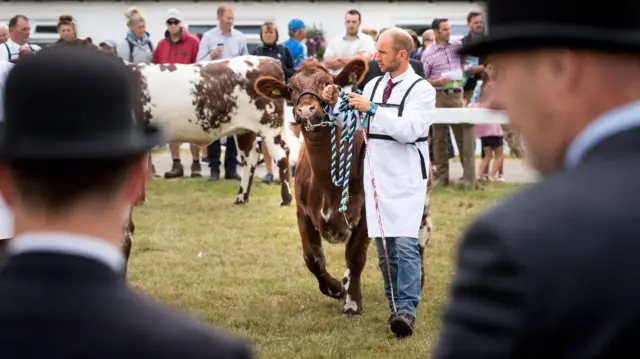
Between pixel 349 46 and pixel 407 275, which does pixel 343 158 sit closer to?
pixel 407 275

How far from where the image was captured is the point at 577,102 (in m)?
1.77

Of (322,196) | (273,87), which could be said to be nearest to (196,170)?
(273,87)

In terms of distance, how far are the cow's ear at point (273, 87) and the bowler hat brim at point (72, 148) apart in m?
6.55

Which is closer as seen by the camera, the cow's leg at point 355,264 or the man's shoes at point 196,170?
the cow's leg at point 355,264

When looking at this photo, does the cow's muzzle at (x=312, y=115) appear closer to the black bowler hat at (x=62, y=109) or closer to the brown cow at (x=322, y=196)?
the brown cow at (x=322, y=196)

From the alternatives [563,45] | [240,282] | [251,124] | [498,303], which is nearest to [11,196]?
[498,303]

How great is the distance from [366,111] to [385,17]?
2107 centimetres

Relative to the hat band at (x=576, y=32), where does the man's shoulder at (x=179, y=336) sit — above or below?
below

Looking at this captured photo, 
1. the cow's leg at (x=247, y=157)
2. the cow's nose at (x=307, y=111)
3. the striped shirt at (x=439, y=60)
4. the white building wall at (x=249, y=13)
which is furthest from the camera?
the white building wall at (x=249, y=13)

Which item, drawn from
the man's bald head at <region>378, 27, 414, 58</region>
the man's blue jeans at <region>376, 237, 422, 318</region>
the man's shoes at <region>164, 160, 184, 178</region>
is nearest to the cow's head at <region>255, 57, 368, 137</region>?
the man's bald head at <region>378, 27, 414, 58</region>

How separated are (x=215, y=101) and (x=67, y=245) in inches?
453

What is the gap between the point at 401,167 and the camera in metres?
7.03

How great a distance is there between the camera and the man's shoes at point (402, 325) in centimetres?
698

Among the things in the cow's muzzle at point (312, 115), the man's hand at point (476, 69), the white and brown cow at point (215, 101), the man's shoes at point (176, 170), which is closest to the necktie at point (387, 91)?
the cow's muzzle at point (312, 115)
